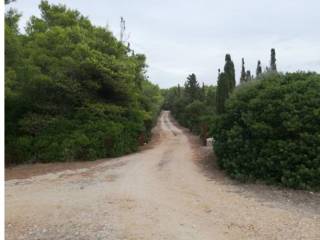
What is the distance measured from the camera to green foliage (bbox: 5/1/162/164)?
53.9ft

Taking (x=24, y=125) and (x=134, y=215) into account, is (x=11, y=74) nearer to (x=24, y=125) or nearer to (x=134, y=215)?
A: (x=24, y=125)

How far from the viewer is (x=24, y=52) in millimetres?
17312

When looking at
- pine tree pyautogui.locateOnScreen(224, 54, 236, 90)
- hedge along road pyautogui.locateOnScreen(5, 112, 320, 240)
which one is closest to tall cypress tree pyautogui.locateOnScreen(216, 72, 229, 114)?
pine tree pyautogui.locateOnScreen(224, 54, 236, 90)

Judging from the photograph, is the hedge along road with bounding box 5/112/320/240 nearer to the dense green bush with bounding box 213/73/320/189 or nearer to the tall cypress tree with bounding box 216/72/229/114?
the dense green bush with bounding box 213/73/320/189

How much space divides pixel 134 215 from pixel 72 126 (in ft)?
34.1

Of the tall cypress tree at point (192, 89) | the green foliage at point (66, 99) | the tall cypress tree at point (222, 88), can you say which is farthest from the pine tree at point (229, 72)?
the tall cypress tree at point (192, 89)

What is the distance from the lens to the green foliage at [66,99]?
16422 mm

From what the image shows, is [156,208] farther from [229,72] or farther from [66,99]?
[229,72]

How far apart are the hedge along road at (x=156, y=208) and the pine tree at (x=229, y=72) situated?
14.3 metres

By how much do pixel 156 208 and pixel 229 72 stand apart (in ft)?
64.8

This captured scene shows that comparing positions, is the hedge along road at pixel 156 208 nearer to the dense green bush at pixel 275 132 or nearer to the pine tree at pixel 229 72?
the dense green bush at pixel 275 132

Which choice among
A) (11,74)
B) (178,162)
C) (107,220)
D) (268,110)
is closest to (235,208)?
(107,220)

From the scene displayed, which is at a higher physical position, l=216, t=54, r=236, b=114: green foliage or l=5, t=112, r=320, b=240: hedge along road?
l=216, t=54, r=236, b=114: green foliage

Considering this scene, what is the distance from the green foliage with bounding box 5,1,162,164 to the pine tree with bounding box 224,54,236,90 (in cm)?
873
